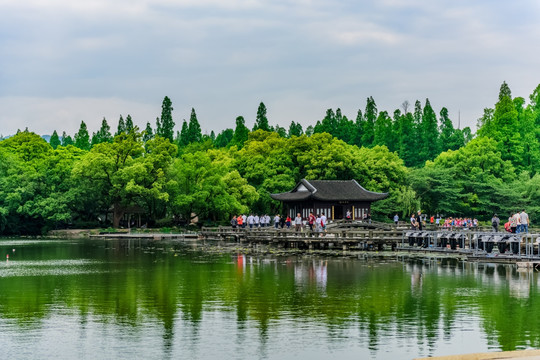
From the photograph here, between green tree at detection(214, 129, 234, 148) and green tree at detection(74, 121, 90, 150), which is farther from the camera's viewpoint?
green tree at detection(214, 129, 234, 148)

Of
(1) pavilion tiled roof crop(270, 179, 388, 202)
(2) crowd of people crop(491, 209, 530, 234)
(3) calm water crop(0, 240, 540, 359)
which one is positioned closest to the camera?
(3) calm water crop(0, 240, 540, 359)

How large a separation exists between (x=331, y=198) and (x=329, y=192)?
3.61 feet

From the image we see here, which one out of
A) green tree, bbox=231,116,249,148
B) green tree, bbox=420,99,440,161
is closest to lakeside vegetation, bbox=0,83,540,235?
green tree, bbox=420,99,440,161

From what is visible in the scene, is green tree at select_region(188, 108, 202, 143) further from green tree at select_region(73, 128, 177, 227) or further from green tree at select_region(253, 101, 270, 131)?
green tree at select_region(73, 128, 177, 227)

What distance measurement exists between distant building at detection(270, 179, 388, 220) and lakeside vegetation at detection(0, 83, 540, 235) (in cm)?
706

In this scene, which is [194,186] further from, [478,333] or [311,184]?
[478,333]

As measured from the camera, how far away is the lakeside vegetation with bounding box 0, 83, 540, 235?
82062mm

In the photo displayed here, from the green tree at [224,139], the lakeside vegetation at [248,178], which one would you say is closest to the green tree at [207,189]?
the lakeside vegetation at [248,178]

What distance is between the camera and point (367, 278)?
3444 centimetres

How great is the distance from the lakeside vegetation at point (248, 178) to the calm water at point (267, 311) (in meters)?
41.0

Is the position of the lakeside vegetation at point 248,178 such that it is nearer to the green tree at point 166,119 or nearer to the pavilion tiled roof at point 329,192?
the pavilion tiled roof at point 329,192

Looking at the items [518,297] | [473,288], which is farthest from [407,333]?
[473,288]

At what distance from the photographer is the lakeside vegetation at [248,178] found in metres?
82.1

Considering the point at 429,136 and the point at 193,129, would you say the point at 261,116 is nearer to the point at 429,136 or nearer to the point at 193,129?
the point at 193,129
